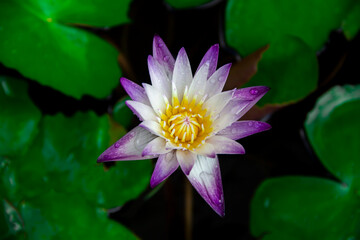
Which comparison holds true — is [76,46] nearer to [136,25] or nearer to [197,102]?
[136,25]

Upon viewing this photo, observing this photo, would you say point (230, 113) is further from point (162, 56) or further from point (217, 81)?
point (162, 56)

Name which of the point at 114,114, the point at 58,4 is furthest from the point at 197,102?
the point at 58,4

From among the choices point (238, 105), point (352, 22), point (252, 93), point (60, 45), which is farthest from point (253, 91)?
point (352, 22)

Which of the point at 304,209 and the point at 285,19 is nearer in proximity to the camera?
the point at 304,209

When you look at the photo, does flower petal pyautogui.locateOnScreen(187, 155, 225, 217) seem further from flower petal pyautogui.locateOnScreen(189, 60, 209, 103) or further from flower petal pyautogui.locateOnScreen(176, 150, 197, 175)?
flower petal pyautogui.locateOnScreen(189, 60, 209, 103)

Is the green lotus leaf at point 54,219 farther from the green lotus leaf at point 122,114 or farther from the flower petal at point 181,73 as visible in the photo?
the flower petal at point 181,73

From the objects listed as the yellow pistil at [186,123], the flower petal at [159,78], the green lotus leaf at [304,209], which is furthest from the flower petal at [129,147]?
the green lotus leaf at [304,209]

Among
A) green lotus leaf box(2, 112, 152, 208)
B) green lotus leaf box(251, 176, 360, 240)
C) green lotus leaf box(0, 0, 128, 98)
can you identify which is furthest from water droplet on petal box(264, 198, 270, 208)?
green lotus leaf box(0, 0, 128, 98)
